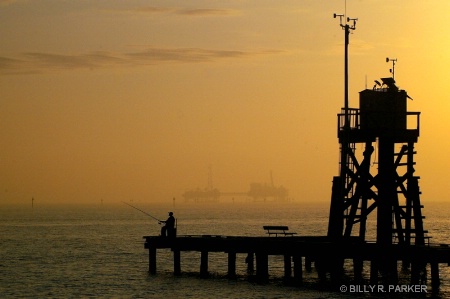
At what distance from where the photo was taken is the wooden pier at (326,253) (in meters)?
41.2

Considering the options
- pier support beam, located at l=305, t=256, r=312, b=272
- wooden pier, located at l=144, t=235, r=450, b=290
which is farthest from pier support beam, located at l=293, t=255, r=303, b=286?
pier support beam, located at l=305, t=256, r=312, b=272

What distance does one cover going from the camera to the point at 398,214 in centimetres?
4772

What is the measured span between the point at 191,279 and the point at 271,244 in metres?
7.23

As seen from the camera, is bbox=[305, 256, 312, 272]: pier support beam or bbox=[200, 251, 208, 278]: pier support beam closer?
bbox=[200, 251, 208, 278]: pier support beam

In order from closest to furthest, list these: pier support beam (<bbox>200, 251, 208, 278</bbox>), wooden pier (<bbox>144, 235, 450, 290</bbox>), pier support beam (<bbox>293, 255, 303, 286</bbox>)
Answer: wooden pier (<bbox>144, 235, 450, 290</bbox>)
pier support beam (<bbox>293, 255, 303, 286</bbox>)
pier support beam (<bbox>200, 251, 208, 278</bbox>)

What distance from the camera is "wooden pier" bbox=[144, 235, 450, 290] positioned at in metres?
41.2

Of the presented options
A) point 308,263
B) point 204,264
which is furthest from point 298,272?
point 308,263

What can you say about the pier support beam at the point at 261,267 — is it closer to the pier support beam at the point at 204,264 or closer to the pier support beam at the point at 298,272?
the pier support beam at the point at 298,272

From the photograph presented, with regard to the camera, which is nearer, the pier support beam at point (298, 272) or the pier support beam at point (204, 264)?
the pier support beam at point (298, 272)

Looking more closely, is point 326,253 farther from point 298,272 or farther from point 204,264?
point 204,264

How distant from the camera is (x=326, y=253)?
43.6m

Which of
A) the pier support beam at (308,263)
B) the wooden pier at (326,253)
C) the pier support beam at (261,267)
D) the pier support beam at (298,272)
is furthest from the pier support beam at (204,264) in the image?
the pier support beam at (308,263)

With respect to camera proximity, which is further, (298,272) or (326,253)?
(298,272)

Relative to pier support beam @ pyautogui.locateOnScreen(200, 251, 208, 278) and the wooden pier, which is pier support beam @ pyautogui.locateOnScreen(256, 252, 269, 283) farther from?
pier support beam @ pyautogui.locateOnScreen(200, 251, 208, 278)
